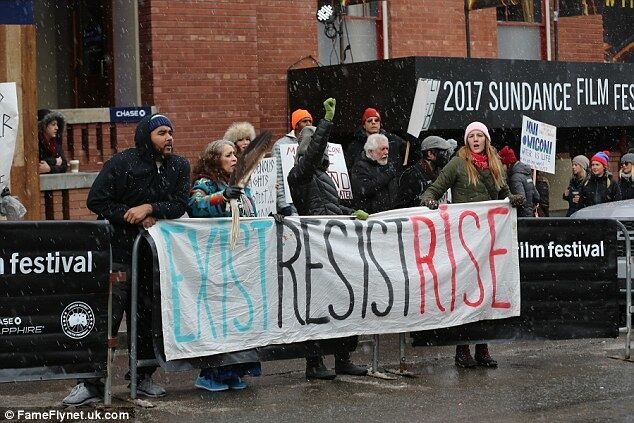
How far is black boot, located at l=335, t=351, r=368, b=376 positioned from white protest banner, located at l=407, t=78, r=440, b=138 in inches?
180

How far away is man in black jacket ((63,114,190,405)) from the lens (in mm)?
8844

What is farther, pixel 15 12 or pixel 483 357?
pixel 15 12

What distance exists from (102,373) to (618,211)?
6.54 meters

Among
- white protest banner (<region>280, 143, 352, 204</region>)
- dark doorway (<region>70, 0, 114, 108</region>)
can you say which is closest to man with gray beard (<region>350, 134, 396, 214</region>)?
white protest banner (<region>280, 143, 352, 204</region>)

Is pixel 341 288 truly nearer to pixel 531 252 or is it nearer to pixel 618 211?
pixel 531 252

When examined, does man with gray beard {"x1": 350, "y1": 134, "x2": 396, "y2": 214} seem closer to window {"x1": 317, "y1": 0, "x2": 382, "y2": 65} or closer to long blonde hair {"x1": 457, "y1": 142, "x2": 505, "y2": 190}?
long blonde hair {"x1": 457, "y1": 142, "x2": 505, "y2": 190}

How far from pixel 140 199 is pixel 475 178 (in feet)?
9.71

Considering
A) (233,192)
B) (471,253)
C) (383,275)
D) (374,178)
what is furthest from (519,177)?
(233,192)

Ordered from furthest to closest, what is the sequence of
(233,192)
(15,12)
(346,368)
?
(15,12), (346,368), (233,192)

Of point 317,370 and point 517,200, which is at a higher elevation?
point 517,200

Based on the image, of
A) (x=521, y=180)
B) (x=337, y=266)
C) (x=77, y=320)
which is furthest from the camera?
(x=521, y=180)

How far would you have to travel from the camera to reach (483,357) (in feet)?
34.3

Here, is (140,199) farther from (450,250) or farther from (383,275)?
(450,250)

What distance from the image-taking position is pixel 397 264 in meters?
9.95
